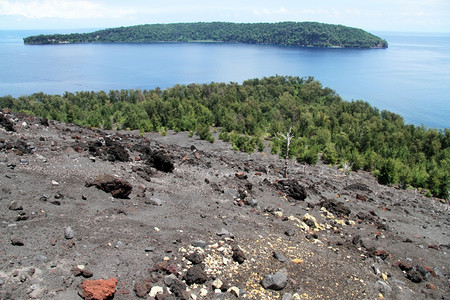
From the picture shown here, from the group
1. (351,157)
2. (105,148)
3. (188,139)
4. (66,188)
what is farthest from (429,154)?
(66,188)

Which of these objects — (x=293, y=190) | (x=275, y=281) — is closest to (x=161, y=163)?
(x=293, y=190)

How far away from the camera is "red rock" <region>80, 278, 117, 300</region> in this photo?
7797 millimetres

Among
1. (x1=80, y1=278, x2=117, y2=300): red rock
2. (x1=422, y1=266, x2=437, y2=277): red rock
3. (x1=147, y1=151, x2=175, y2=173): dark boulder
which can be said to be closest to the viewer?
(x1=80, y1=278, x2=117, y2=300): red rock

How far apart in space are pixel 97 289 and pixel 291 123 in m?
54.4

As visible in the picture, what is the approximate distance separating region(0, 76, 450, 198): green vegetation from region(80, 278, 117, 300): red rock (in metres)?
27.8

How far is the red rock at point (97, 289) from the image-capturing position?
307 inches

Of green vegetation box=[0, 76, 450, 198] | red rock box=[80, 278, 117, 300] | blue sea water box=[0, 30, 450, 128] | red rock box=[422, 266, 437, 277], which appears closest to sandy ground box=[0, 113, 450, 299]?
red rock box=[80, 278, 117, 300]

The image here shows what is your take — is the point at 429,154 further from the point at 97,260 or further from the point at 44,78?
the point at 44,78

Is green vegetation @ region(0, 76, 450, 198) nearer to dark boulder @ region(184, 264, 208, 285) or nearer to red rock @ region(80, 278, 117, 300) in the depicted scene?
dark boulder @ region(184, 264, 208, 285)

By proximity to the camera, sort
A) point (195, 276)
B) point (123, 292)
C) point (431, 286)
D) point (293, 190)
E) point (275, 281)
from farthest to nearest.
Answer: point (293, 190), point (431, 286), point (275, 281), point (195, 276), point (123, 292)

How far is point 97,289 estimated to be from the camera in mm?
7906

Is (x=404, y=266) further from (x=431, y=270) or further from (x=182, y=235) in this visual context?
(x=182, y=235)

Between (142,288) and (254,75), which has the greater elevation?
(254,75)

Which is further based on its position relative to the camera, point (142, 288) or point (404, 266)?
point (404, 266)
